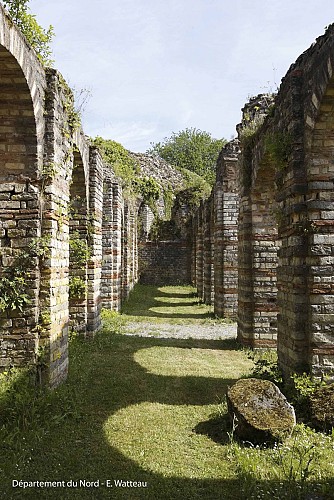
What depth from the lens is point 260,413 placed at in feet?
16.0

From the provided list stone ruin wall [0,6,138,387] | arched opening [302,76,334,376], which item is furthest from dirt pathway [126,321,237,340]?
arched opening [302,76,334,376]

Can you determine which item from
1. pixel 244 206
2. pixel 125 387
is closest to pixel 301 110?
pixel 244 206

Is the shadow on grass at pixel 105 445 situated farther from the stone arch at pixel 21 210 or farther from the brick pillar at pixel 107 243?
the brick pillar at pixel 107 243

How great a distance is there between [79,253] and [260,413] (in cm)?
600

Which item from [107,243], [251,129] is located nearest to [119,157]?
[107,243]

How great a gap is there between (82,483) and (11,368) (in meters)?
2.19

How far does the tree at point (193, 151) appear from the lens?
52.8m

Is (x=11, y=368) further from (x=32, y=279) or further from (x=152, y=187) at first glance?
(x=152, y=187)

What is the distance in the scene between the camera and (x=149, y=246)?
28.6 m

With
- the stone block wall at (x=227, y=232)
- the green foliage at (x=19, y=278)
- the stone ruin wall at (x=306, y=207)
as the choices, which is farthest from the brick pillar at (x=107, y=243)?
the green foliage at (x=19, y=278)

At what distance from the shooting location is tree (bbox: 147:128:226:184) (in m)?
52.8

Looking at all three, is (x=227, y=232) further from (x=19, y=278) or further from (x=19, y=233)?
(x=19, y=278)

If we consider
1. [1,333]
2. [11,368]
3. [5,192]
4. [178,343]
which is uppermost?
[5,192]

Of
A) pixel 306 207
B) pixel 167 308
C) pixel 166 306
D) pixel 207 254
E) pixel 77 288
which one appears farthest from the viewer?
pixel 166 306
